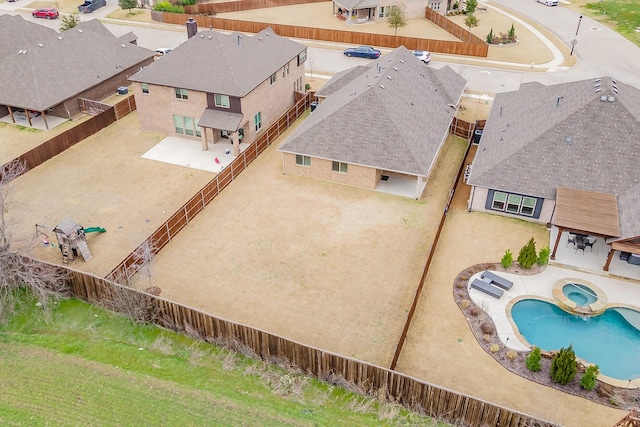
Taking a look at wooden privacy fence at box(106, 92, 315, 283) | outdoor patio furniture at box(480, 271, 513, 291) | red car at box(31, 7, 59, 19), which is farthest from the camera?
red car at box(31, 7, 59, 19)

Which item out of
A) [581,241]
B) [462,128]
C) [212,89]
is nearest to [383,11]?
[462,128]

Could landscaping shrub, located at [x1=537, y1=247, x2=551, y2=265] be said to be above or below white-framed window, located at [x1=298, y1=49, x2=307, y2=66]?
below

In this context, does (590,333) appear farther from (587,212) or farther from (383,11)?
(383,11)

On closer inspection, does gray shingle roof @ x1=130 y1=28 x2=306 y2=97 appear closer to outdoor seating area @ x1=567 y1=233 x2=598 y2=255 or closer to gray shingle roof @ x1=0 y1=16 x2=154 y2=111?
gray shingle roof @ x1=0 y1=16 x2=154 y2=111

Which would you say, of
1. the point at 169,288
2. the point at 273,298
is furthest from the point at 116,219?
the point at 273,298

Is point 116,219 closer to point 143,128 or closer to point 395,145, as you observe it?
point 143,128

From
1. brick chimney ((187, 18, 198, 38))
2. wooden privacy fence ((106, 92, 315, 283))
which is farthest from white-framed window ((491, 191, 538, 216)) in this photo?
brick chimney ((187, 18, 198, 38))

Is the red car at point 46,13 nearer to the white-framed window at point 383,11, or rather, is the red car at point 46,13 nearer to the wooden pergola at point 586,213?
the white-framed window at point 383,11
